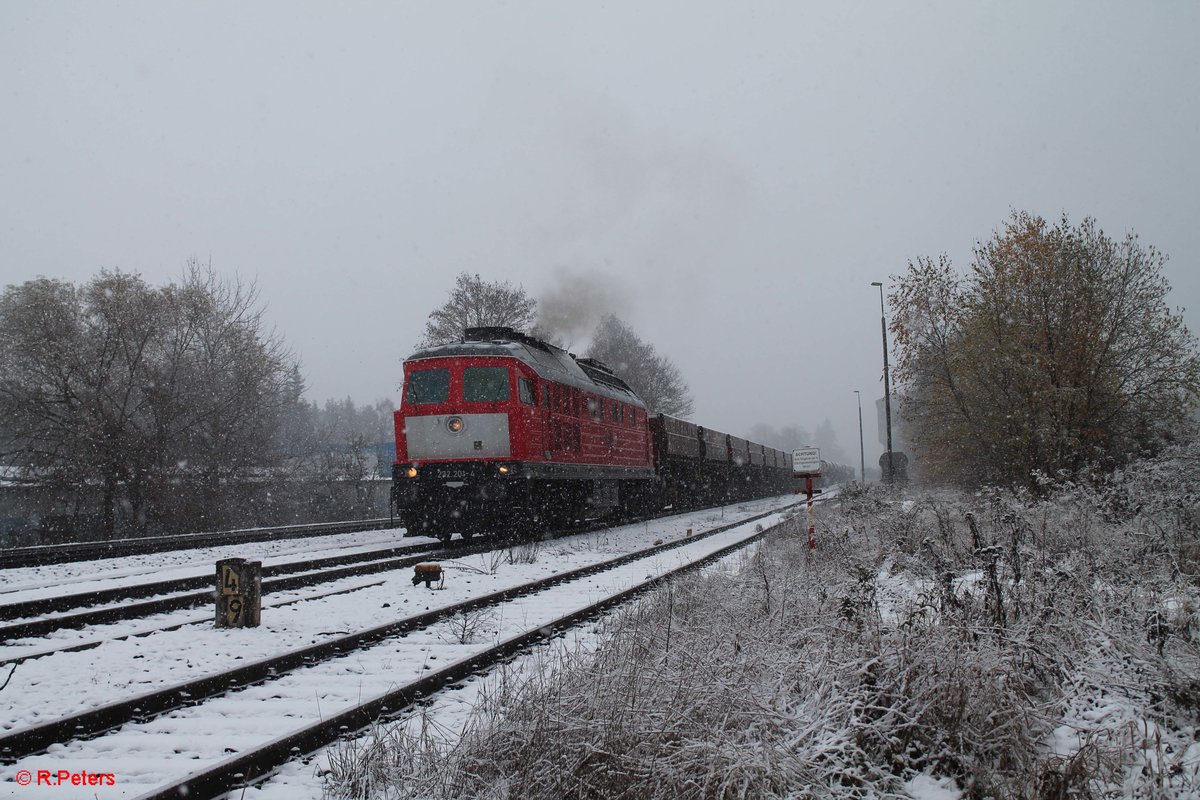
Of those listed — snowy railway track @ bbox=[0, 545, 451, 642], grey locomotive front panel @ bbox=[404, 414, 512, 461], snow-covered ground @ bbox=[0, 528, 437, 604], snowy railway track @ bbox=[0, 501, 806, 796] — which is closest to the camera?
snowy railway track @ bbox=[0, 501, 806, 796]

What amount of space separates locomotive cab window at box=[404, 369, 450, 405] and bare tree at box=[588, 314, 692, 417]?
39369 millimetres

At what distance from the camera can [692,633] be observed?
16.8 feet

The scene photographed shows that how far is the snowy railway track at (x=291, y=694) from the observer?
3418 mm

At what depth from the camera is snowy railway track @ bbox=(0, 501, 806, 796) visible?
Answer: 3418 mm

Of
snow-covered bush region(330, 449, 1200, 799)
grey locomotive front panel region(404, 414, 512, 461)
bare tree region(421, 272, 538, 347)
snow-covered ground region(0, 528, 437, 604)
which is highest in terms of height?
bare tree region(421, 272, 538, 347)

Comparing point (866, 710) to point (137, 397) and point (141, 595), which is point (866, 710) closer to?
point (141, 595)

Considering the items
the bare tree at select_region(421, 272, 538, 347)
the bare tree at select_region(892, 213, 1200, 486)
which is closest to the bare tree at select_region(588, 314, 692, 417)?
the bare tree at select_region(421, 272, 538, 347)

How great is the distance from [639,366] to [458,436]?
41.8 metres

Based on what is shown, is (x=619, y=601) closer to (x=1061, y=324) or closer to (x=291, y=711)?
(x=291, y=711)

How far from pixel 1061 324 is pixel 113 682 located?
17.9m

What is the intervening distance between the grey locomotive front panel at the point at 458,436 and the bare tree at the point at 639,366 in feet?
130

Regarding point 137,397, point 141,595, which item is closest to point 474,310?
point 137,397

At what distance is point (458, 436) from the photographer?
13.5 m

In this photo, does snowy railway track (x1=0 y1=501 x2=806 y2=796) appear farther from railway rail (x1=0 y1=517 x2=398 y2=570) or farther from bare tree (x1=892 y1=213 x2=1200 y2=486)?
bare tree (x1=892 y1=213 x2=1200 y2=486)
